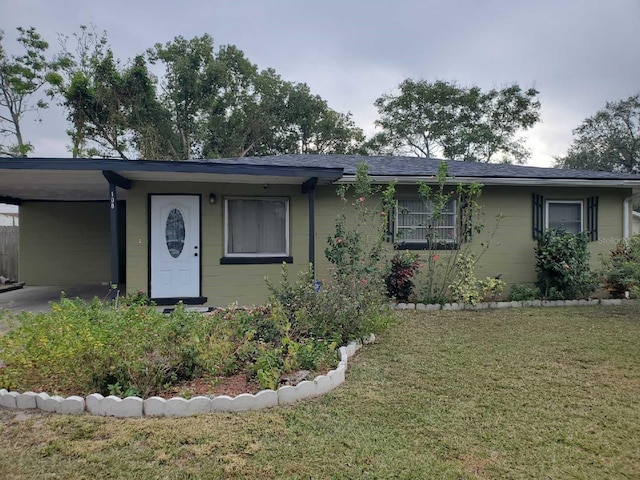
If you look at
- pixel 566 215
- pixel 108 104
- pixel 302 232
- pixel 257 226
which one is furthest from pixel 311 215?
pixel 108 104

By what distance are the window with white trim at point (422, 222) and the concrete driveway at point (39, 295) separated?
5.89 meters

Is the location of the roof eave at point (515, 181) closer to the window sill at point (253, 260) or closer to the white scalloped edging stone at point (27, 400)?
the window sill at point (253, 260)

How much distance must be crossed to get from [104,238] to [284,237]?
18.3 ft

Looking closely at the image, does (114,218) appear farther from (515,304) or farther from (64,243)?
(515,304)

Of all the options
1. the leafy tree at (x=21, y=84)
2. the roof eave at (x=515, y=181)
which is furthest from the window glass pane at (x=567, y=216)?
the leafy tree at (x=21, y=84)

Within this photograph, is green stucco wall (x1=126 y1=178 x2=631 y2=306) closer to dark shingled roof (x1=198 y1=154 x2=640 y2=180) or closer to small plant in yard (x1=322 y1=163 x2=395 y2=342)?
dark shingled roof (x1=198 y1=154 x2=640 y2=180)

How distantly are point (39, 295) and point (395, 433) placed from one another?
8.84 m

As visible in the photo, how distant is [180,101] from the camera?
69.8 ft

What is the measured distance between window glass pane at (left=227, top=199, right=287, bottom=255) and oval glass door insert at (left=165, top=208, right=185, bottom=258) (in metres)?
0.84

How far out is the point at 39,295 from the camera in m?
8.68

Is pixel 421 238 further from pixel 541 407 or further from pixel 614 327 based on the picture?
pixel 541 407

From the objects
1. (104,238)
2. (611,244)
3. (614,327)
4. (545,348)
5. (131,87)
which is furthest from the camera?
(131,87)

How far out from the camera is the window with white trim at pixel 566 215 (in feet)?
28.4

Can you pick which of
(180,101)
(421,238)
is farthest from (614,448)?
(180,101)
